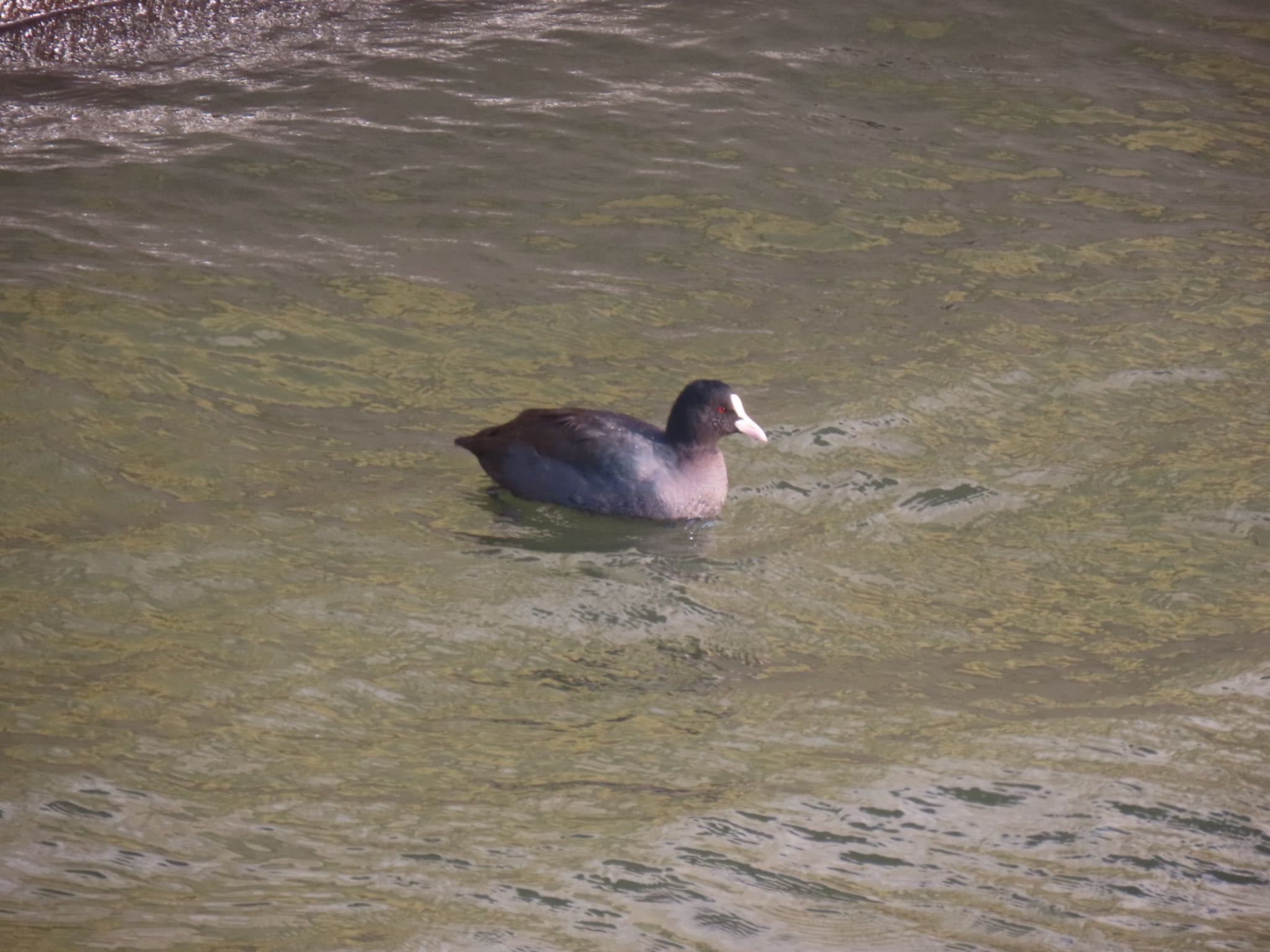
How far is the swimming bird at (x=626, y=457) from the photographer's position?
23.9 ft

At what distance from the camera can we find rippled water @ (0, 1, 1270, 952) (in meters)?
4.89

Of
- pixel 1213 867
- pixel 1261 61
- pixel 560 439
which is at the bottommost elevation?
pixel 1213 867

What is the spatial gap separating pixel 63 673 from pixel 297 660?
83cm

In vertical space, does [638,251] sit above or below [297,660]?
above

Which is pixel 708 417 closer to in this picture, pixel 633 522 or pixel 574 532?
pixel 633 522

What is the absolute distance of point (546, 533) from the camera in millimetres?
7242

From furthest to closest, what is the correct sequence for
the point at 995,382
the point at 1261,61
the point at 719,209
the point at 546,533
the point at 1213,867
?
the point at 1261,61
the point at 719,209
the point at 995,382
the point at 546,533
the point at 1213,867

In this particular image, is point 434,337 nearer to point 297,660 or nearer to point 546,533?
point 546,533

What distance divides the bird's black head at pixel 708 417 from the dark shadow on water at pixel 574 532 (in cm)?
39

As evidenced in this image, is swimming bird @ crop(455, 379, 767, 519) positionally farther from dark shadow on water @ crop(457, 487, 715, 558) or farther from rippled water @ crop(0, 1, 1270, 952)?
rippled water @ crop(0, 1, 1270, 952)

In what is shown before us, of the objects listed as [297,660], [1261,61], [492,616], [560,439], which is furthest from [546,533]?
[1261,61]

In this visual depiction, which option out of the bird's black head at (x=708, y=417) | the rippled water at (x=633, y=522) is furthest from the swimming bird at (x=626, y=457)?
the rippled water at (x=633, y=522)

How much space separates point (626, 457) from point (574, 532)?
417mm

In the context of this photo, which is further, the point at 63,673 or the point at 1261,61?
the point at 1261,61
